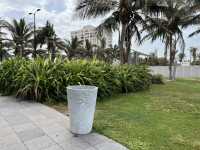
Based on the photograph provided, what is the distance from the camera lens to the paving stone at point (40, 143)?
11.0 feet

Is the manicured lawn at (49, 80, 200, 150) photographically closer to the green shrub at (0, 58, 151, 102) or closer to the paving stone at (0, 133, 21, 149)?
the green shrub at (0, 58, 151, 102)

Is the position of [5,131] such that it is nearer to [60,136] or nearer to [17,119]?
[17,119]

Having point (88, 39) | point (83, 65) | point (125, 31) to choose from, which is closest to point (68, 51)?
point (88, 39)

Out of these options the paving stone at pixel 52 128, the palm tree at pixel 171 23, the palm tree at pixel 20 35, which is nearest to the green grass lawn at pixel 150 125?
the paving stone at pixel 52 128

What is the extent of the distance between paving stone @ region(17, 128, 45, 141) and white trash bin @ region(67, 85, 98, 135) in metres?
0.59

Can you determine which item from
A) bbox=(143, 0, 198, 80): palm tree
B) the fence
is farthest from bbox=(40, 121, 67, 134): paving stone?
the fence

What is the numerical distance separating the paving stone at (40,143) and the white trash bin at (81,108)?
499mm

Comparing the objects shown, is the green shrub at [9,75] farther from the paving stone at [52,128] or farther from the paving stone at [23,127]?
the paving stone at [52,128]

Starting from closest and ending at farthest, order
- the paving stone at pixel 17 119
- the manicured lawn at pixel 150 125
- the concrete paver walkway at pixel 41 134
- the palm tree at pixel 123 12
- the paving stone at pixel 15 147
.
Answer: the paving stone at pixel 15 147, the concrete paver walkway at pixel 41 134, the manicured lawn at pixel 150 125, the paving stone at pixel 17 119, the palm tree at pixel 123 12

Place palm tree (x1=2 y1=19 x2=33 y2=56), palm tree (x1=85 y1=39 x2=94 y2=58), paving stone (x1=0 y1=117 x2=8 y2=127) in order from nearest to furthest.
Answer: paving stone (x1=0 y1=117 x2=8 y2=127) < palm tree (x1=2 y1=19 x2=33 y2=56) < palm tree (x1=85 y1=39 x2=94 y2=58)

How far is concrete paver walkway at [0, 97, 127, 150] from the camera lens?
134 inches

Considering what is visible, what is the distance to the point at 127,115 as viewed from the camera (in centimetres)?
528

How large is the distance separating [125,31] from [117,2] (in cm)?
158

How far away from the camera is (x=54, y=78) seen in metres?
Result: 6.67
